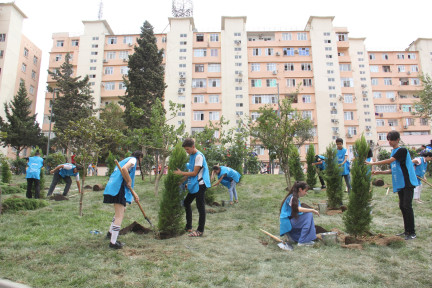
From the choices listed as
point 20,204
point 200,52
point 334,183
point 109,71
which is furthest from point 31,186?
point 109,71

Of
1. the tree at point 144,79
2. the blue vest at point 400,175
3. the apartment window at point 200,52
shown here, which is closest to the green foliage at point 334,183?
the blue vest at point 400,175

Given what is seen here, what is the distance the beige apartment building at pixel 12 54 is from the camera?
136ft

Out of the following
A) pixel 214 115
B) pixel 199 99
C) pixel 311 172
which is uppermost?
pixel 199 99

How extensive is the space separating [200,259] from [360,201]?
340 centimetres

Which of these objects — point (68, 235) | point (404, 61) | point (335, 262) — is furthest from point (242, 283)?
point (404, 61)

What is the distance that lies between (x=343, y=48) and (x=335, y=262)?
49681 mm

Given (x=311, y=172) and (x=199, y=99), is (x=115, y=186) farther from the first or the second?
(x=199, y=99)

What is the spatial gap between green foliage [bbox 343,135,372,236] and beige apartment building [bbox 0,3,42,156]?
150 ft

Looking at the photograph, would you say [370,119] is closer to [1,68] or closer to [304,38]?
[304,38]

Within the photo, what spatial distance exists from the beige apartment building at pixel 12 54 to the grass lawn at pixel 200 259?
139ft

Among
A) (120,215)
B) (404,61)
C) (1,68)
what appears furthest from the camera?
(404,61)

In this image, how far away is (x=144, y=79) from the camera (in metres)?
29.3

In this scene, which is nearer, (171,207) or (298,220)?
(298,220)

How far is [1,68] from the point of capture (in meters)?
41.0
